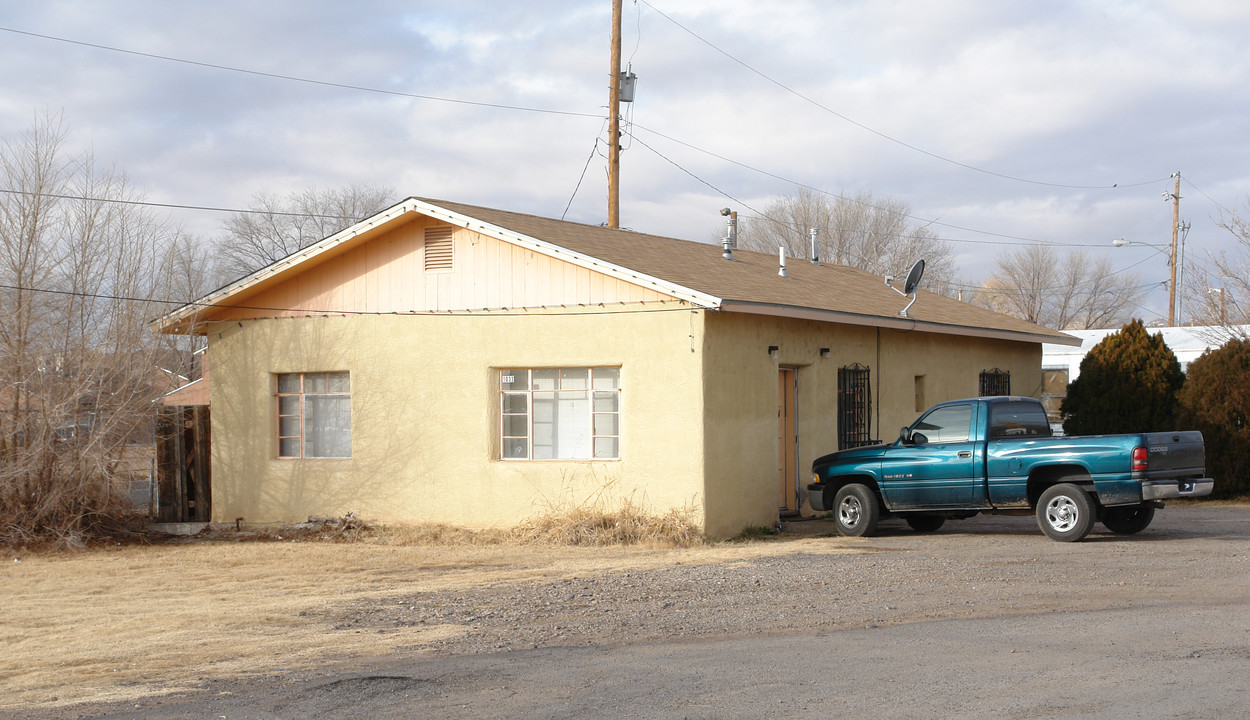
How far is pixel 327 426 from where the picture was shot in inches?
661

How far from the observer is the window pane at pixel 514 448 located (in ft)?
50.6

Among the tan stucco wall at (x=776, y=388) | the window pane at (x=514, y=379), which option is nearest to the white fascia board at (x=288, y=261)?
the window pane at (x=514, y=379)

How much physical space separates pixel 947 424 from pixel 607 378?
4208 mm

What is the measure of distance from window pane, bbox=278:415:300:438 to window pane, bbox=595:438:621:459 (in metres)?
4.80

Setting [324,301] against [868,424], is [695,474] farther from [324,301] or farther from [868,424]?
[324,301]

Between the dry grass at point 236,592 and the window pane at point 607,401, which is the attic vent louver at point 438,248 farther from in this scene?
the dry grass at point 236,592

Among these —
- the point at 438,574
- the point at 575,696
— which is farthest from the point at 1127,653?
the point at 438,574

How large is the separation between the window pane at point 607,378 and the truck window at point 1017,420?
14.9ft

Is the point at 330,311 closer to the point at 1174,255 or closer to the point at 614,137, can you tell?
the point at 614,137

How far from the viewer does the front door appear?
16312mm

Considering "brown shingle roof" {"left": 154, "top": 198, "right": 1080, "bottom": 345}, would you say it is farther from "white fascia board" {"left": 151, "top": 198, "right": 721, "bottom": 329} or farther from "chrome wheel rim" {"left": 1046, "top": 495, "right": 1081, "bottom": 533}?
"chrome wheel rim" {"left": 1046, "top": 495, "right": 1081, "bottom": 533}

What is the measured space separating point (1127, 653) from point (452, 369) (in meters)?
10.1

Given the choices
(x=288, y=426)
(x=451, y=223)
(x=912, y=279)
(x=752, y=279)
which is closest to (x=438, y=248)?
(x=451, y=223)

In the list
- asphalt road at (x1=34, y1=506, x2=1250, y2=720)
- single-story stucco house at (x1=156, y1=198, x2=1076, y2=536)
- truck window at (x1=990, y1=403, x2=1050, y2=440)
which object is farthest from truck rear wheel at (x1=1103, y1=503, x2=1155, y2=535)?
single-story stucco house at (x1=156, y1=198, x2=1076, y2=536)
